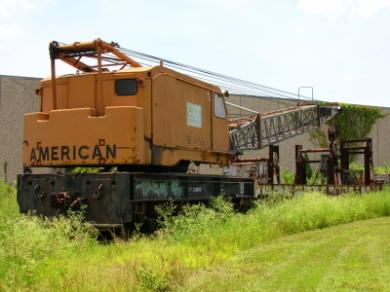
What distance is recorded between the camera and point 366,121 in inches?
1845

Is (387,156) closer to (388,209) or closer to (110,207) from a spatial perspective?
(388,209)

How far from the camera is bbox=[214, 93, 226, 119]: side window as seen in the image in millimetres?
15134

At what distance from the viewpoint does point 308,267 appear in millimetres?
8445

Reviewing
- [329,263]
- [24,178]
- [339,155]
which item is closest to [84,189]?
[24,178]

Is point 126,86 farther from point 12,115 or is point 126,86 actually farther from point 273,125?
point 12,115

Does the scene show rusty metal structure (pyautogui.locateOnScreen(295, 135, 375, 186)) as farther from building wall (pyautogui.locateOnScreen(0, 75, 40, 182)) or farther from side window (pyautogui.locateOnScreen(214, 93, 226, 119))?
building wall (pyautogui.locateOnScreen(0, 75, 40, 182))

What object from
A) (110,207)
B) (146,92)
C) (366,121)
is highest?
(366,121)

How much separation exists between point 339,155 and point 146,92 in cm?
1571

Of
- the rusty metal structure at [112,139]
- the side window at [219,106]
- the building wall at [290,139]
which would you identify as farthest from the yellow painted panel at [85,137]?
the building wall at [290,139]

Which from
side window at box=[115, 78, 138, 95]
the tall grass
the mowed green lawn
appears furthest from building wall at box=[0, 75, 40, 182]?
the mowed green lawn

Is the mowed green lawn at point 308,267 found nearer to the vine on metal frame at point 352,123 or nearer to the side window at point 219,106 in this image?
the side window at point 219,106

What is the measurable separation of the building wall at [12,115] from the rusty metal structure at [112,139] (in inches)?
758

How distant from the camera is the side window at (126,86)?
12031 millimetres

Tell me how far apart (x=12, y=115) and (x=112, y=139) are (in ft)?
70.7
